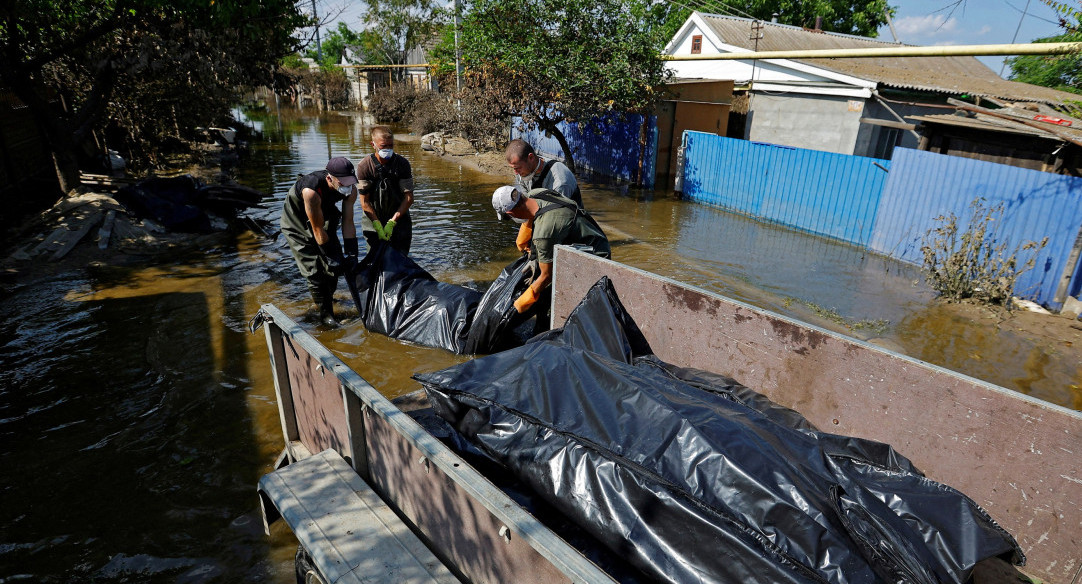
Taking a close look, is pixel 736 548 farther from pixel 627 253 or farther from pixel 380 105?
pixel 380 105

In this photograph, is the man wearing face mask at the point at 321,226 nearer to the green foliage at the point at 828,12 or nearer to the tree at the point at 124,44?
the tree at the point at 124,44

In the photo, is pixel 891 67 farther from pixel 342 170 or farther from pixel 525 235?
pixel 342 170

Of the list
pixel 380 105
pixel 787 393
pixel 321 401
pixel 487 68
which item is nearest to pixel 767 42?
pixel 487 68

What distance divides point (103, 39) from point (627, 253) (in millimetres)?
8123

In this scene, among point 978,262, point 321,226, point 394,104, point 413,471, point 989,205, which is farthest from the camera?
point 394,104

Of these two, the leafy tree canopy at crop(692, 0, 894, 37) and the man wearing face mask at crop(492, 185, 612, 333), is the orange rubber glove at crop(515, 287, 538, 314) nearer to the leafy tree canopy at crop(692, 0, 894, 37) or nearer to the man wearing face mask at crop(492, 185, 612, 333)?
the man wearing face mask at crop(492, 185, 612, 333)

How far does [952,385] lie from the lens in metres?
2.24

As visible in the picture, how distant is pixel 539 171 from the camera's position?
192 inches

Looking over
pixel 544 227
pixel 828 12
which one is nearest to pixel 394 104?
pixel 544 227

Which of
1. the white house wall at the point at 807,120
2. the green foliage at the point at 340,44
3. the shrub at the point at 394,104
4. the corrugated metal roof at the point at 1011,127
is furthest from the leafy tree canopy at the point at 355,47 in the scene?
the corrugated metal roof at the point at 1011,127

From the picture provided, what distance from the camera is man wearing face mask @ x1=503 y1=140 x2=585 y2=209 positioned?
467 centimetres

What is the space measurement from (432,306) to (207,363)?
1743 mm

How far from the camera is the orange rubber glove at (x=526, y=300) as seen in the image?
403 cm

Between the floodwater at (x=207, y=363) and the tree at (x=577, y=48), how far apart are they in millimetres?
2544
